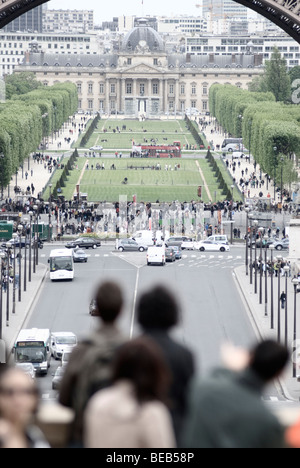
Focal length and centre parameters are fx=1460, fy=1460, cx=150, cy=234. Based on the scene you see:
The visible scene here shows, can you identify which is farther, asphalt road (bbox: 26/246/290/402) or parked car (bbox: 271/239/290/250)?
parked car (bbox: 271/239/290/250)

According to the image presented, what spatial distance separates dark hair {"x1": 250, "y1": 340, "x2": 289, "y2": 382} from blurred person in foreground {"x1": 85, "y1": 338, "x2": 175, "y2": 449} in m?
0.60

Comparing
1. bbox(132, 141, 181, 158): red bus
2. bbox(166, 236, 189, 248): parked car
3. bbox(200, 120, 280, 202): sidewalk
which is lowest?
bbox(132, 141, 181, 158): red bus

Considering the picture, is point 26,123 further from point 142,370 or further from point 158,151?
point 142,370

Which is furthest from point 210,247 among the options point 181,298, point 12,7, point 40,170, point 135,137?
point 135,137

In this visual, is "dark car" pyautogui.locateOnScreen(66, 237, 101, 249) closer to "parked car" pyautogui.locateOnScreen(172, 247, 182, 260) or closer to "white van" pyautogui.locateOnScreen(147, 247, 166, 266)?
"parked car" pyautogui.locateOnScreen(172, 247, 182, 260)

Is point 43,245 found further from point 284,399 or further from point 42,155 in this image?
point 42,155

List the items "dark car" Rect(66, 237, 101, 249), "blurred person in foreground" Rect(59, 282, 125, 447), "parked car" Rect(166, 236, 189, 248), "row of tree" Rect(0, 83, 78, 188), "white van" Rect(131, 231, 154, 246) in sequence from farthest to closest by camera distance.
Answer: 1. "row of tree" Rect(0, 83, 78, 188)
2. "dark car" Rect(66, 237, 101, 249)
3. "white van" Rect(131, 231, 154, 246)
4. "parked car" Rect(166, 236, 189, 248)
5. "blurred person in foreground" Rect(59, 282, 125, 447)

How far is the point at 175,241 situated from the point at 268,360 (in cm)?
7898

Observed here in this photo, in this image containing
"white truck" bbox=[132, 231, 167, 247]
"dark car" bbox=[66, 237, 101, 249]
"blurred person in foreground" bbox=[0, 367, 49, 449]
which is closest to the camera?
"blurred person in foreground" bbox=[0, 367, 49, 449]

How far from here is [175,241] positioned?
288 ft

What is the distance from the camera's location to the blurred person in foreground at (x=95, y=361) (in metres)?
9.22

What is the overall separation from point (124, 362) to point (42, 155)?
5417 inches

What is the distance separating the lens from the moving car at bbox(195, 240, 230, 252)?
87.3 m

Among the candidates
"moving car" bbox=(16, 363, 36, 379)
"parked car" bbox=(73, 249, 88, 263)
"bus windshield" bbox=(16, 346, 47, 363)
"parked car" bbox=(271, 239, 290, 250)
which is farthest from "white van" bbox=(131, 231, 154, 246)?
"moving car" bbox=(16, 363, 36, 379)
